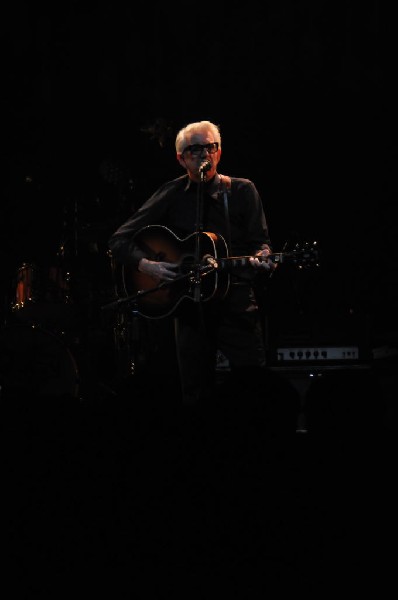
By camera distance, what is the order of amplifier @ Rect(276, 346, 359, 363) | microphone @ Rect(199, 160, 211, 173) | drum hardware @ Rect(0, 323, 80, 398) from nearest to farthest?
microphone @ Rect(199, 160, 211, 173), amplifier @ Rect(276, 346, 359, 363), drum hardware @ Rect(0, 323, 80, 398)

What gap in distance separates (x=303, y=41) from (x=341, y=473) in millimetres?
5305

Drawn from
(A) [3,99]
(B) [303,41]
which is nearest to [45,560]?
(B) [303,41]

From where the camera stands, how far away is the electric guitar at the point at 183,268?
409 cm

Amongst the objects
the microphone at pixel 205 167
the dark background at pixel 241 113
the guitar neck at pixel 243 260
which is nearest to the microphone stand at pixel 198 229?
the microphone at pixel 205 167

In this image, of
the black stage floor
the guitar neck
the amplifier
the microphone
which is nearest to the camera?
the black stage floor

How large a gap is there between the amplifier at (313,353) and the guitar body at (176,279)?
125 centimetres

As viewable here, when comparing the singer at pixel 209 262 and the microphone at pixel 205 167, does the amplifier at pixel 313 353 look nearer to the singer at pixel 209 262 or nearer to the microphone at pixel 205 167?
the singer at pixel 209 262

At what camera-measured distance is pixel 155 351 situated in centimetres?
642

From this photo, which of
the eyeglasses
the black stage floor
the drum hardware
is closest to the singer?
the eyeglasses

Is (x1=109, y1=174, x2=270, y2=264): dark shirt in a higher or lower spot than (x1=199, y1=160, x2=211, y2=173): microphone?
lower

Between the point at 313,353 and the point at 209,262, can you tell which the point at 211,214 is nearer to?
the point at 209,262

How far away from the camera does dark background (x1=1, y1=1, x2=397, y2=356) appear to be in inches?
246

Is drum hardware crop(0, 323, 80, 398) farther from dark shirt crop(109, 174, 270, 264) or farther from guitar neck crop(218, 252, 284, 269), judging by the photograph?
guitar neck crop(218, 252, 284, 269)

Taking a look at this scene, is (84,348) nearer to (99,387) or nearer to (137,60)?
(99,387)
